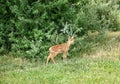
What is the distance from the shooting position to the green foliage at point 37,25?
10.9m

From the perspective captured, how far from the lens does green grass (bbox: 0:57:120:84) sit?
7.85 meters

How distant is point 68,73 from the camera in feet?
27.7

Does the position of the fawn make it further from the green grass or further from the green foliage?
the green foliage

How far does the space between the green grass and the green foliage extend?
1237mm

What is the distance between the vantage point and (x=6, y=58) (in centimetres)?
1081

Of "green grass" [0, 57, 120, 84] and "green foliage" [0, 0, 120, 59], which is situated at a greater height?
"green foliage" [0, 0, 120, 59]

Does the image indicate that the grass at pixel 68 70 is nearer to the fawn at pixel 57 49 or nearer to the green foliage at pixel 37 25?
the fawn at pixel 57 49

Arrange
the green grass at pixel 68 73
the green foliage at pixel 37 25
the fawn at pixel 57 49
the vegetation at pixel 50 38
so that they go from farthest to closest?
the green foliage at pixel 37 25
the fawn at pixel 57 49
the vegetation at pixel 50 38
the green grass at pixel 68 73

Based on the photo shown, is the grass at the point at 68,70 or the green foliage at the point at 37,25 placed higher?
the green foliage at the point at 37,25

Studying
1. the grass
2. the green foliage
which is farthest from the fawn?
the green foliage

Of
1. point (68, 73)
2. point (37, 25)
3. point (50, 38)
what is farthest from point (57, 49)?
point (37, 25)

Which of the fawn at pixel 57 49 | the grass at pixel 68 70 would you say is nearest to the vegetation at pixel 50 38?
the grass at pixel 68 70

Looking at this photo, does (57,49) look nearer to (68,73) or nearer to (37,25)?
(68,73)

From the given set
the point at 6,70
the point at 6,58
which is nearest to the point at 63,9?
the point at 6,58
